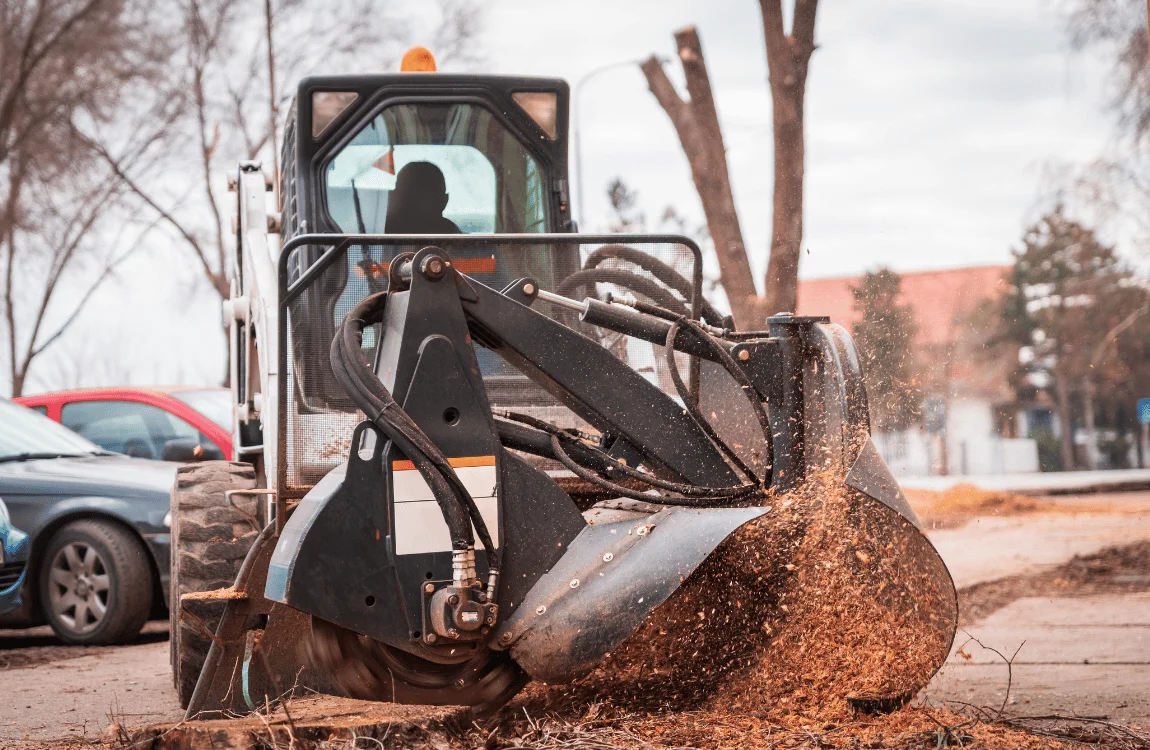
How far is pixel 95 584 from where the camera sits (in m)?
8.84

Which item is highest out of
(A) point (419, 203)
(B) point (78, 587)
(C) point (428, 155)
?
(C) point (428, 155)

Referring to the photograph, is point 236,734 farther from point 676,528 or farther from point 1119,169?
point 1119,169

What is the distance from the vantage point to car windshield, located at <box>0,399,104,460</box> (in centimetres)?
970

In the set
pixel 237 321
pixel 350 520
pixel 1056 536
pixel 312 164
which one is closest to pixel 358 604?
pixel 350 520

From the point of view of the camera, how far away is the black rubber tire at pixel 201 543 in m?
5.71

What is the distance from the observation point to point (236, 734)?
3.97 metres

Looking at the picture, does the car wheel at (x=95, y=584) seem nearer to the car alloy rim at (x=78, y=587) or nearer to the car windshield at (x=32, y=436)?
the car alloy rim at (x=78, y=587)

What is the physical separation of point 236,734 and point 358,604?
51cm

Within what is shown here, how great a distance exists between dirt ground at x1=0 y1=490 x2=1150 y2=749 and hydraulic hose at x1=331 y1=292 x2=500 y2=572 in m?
0.56

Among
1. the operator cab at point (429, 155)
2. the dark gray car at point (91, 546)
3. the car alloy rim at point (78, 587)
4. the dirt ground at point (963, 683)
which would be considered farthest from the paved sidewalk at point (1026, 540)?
the car alloy rim at point (78, 587)

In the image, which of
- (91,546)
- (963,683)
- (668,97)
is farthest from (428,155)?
(668,97)

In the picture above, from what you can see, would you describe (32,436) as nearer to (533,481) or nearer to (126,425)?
(126,425)

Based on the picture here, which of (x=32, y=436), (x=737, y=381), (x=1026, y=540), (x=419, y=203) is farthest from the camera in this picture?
(x=1026, y=540)

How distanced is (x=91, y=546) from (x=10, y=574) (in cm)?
52
